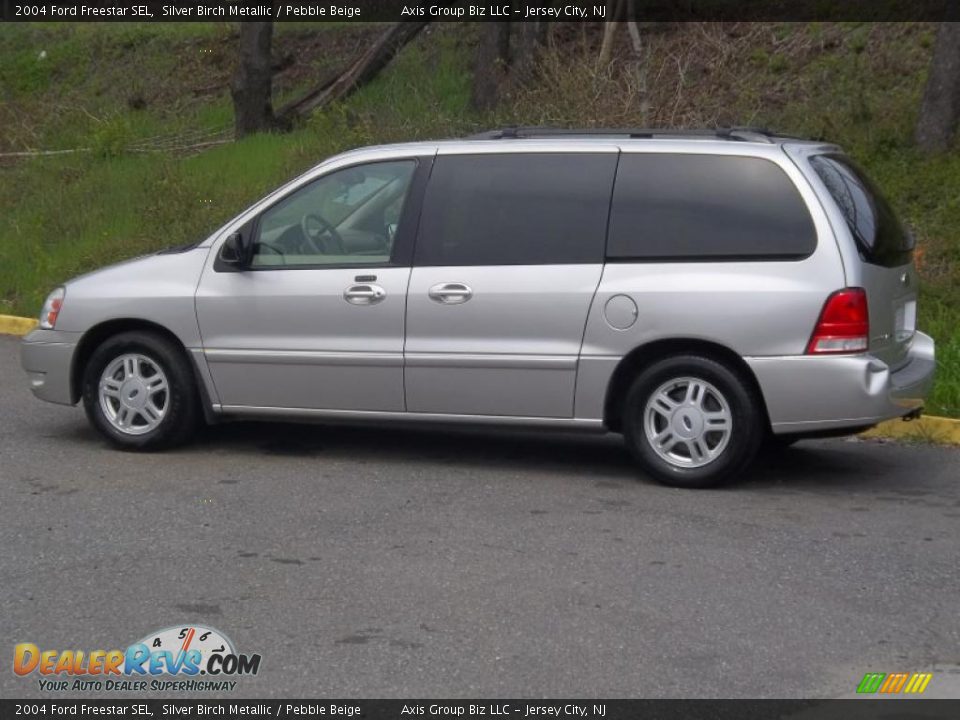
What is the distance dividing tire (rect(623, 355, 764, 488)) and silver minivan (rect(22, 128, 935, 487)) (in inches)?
0.5

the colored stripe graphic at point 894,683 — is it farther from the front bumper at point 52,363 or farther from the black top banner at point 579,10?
the black top banner at point 579,10

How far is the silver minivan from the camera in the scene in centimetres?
770

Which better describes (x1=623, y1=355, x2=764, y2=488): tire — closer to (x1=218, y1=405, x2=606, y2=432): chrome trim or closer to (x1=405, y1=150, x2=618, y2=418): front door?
(x1=218, y1=405, x2=606, y2=432): chrome trim

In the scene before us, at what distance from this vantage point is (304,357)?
8.45m

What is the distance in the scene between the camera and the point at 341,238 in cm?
852

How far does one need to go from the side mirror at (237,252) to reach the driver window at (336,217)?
58mm

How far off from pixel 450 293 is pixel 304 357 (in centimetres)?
94

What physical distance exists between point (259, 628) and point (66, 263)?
38.4 feet

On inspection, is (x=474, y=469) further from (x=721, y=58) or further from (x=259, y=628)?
(x=721, y=58)

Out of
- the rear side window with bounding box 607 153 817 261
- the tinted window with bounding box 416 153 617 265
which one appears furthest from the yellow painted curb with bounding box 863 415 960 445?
the tinted window with bounding box 416 153 617 265

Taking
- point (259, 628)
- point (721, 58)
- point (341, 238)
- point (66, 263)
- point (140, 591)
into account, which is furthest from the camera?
point (721, 58)

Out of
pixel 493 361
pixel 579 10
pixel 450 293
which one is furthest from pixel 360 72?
pixel 493 361

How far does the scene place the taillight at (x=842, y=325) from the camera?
297 inches

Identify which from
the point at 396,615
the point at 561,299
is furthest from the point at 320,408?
the point at 396,615
